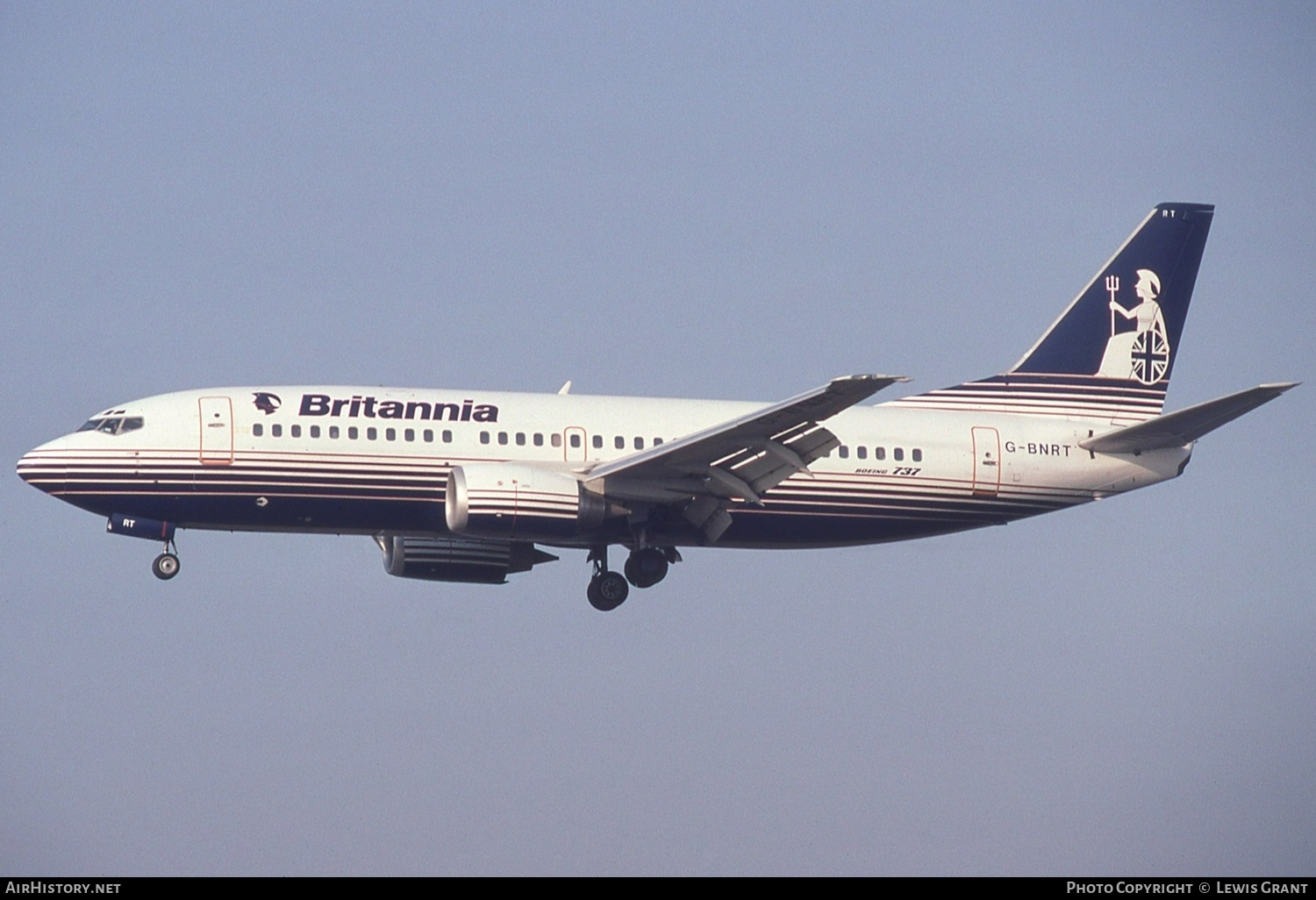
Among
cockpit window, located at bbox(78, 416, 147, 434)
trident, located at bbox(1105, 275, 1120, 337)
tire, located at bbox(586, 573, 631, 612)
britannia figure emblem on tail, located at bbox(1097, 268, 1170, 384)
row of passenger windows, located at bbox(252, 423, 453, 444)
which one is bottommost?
tire, located at bbox(586, 573, 631, 612)

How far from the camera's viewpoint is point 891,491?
45.8 m

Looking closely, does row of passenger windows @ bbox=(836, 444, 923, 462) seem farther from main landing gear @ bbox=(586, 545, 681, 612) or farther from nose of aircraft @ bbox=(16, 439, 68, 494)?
nose of aircraft @ bbox=(16, 439, 68, 494)

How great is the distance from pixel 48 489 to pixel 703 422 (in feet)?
49.3

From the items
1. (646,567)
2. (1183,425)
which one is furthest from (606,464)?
(1183,425)

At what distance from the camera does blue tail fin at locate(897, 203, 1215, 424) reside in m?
48.5

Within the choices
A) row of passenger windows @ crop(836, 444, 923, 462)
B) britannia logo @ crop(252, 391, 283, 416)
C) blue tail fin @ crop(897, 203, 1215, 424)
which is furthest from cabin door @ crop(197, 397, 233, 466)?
blue tail fin @ crop(897, 203, 1215, 424)

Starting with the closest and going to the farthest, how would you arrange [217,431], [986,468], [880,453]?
[217,431]
[880,453]
[986,468]

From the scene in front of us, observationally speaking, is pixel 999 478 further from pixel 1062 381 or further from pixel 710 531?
pixel 710 531

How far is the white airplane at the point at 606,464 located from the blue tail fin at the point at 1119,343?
9cm

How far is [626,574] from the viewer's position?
4528 cm

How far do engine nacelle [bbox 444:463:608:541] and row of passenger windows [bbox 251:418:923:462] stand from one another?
1.10 m

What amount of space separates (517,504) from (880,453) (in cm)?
929

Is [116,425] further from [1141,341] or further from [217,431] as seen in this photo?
[1141,341]
